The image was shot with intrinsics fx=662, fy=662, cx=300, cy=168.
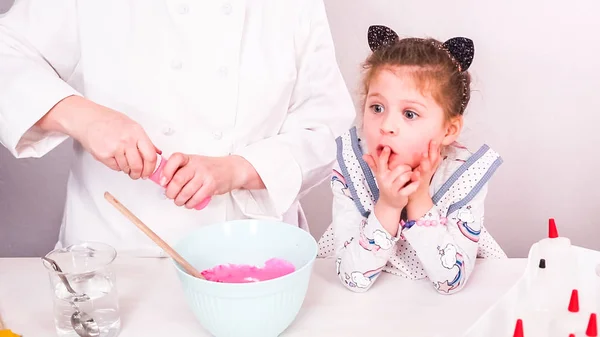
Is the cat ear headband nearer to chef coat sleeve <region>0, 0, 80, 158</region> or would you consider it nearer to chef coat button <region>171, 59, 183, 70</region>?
chef coat button <region>171, 59, 183, 70</region>

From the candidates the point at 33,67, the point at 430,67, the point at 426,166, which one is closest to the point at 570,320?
the point at 426,166

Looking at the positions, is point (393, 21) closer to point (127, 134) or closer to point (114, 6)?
point (114, 6)

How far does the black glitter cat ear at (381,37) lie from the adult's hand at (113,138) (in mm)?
392

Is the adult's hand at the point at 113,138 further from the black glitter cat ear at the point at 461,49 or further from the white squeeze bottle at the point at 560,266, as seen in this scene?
the white squeeze bottle at the point at 560,266

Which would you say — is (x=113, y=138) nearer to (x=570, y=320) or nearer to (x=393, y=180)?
(x=393, y=180)

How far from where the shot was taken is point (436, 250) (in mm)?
1001

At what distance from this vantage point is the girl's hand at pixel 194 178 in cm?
98

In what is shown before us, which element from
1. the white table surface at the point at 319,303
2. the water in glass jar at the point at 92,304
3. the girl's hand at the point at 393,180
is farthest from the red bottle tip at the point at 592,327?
the water in glass jar at the point at 92,304

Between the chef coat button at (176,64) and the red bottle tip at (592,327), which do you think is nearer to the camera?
the red bottle tip at (592,327)

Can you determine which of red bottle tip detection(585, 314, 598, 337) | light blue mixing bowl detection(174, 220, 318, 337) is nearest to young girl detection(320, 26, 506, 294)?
light blue mixing bowl detection(174, 220, 318, 337)

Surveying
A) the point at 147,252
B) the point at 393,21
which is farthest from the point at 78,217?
the point at 393,21

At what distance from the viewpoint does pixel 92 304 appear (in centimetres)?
90

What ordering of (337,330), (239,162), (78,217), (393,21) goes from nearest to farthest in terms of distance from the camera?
(337,330) < (239,162) < (78,217) < (393,21)

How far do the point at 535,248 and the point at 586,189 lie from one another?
0.82 metres
